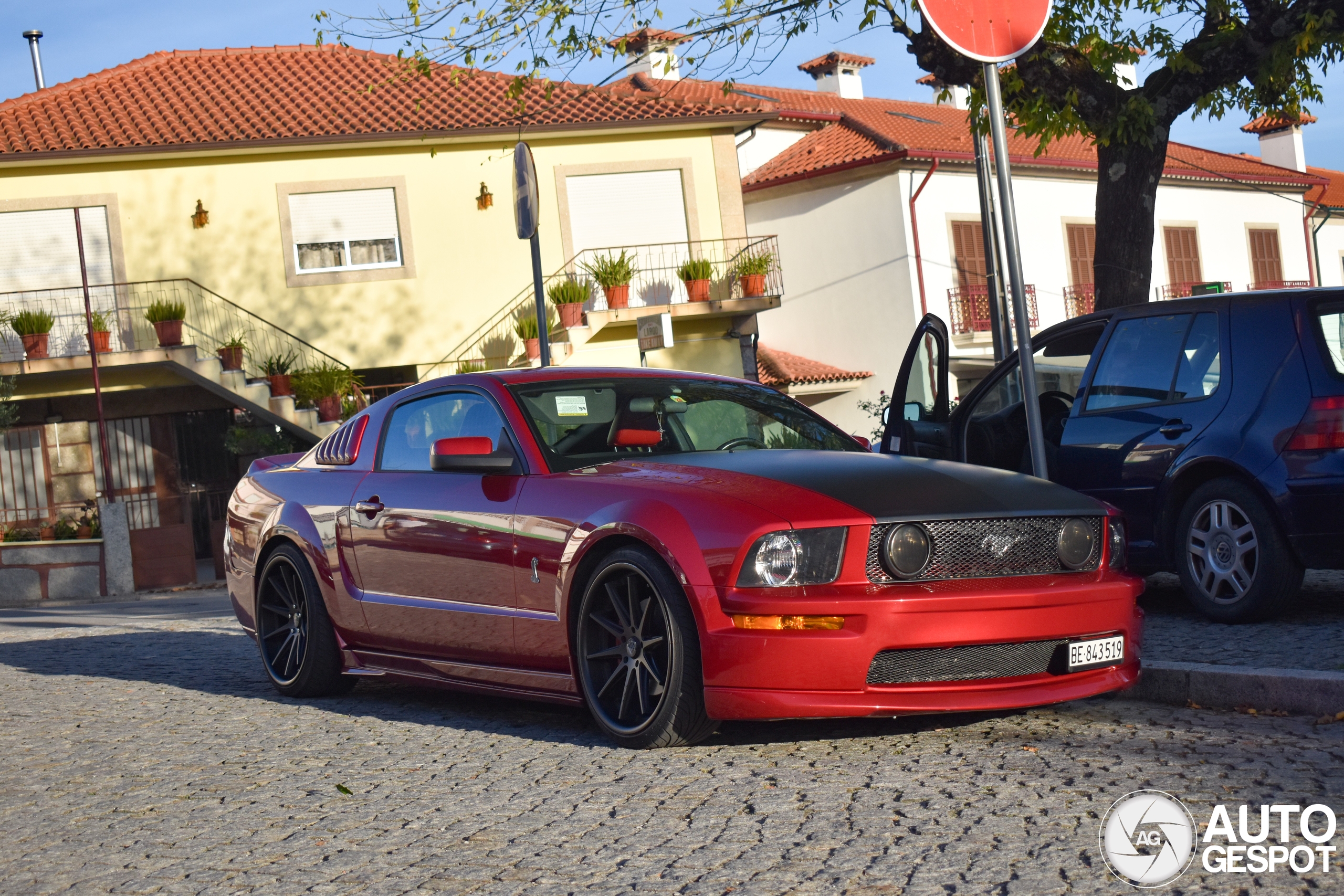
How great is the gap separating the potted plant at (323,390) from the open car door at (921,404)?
16129 mm

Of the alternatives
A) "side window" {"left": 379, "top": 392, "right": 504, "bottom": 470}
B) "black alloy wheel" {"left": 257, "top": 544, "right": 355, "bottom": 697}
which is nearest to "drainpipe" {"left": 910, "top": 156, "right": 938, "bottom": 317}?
"black alloy wheel" {"left": 257, "top": 544, "right": 355, "bottom": 697}

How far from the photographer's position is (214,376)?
23688mm

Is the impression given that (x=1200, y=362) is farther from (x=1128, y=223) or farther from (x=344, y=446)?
(x=344, y=446)

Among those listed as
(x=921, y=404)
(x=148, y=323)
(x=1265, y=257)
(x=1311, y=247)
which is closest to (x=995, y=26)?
(x=921, y=404)

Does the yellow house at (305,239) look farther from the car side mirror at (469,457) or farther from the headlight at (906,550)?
the headlight at (906,550)

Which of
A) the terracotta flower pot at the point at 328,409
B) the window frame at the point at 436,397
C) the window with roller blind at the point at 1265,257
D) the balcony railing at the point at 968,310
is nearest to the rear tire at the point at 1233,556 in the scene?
the window frame at the point at 436,397

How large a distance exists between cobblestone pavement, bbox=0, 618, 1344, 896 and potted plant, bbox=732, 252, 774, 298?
66.6 feet

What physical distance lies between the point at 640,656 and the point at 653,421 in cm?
126

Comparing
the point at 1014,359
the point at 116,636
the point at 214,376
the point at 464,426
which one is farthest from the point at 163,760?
the point at 214,376

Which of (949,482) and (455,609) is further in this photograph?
(455,609)

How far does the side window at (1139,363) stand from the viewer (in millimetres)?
7500

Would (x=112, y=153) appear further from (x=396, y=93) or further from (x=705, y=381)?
(x=705, y=381)

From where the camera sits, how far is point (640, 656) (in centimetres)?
507

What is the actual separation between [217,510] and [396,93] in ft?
30.8
